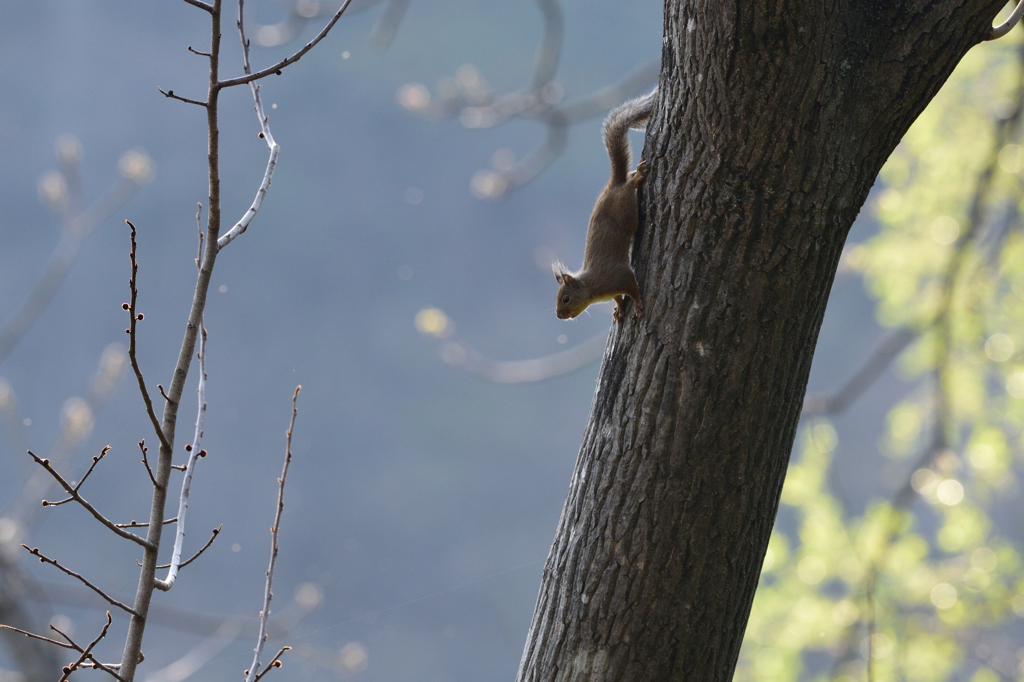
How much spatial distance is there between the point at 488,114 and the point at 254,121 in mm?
3952

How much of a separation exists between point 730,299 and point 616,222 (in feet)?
1.17

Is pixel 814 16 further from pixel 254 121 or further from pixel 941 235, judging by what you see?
pixel 254 121

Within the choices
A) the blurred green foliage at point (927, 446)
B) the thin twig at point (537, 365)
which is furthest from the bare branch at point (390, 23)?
the blurred green foliage at point (927, 446)

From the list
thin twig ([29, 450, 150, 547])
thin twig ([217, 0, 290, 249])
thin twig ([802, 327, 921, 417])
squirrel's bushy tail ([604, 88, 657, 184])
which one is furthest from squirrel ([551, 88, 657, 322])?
thin twig ([802, 327, 921, 417])

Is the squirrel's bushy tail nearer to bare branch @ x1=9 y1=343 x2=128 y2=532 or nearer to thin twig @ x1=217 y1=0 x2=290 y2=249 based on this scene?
thin twig @ x1=217 y1=0 x2=290 y2=249

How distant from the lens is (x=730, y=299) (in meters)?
1.25

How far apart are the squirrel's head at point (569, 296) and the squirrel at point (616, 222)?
0.04 ft

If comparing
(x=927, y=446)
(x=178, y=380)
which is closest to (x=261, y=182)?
(x=178, y=380)

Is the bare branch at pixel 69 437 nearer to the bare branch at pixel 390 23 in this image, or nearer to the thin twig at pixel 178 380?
A: the bare branch at pixel 390 23

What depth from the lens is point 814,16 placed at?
120 cm

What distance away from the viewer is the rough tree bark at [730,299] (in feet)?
4.01

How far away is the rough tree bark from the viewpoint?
1.22 metres

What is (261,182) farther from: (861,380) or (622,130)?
(861,380)

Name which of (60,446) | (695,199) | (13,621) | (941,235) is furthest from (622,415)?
(941,235)
